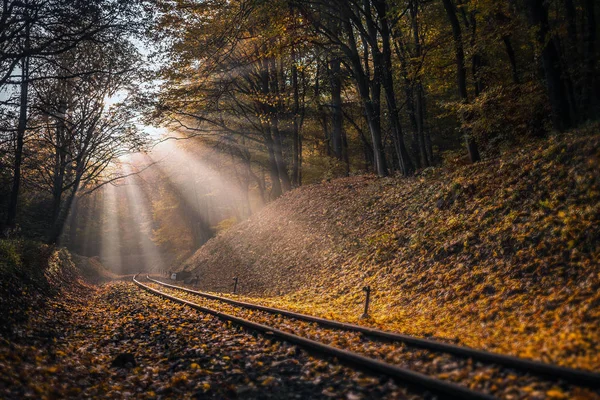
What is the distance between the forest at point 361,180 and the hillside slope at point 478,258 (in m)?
0.05

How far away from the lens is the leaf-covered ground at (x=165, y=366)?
4.95m

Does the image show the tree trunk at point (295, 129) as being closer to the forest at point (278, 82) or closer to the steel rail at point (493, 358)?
the forest at point (278, 82)

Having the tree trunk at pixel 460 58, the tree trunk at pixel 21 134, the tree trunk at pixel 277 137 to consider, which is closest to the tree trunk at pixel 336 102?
the tree trunk at pixel 277 137

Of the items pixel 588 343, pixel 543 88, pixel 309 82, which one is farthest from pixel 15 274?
pixel 309 82

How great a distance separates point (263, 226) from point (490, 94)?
46.4 feet

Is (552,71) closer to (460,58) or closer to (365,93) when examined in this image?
(460,58)

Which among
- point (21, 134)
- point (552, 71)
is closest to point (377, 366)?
point (552, 71)

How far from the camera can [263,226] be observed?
23516 millimetres

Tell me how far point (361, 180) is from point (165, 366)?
15.5 metres

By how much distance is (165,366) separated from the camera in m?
6.23

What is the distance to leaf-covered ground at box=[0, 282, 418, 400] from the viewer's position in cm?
495

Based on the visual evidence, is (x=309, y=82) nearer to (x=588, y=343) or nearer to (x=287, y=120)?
(x=287, y=120)

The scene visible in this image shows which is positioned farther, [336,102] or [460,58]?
[336,102]

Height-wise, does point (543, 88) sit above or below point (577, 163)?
above
